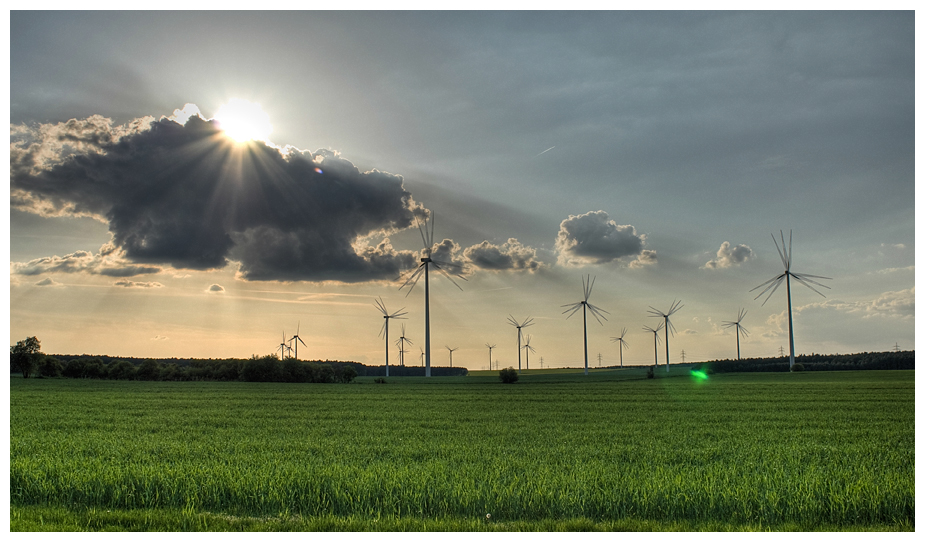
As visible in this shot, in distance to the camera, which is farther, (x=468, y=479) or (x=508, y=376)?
(x=508, y=376)

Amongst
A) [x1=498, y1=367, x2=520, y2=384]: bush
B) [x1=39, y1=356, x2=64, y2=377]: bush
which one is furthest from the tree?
[x1=498, y1=367, x2=520, y2=384]: bush

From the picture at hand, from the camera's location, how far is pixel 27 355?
13188cm

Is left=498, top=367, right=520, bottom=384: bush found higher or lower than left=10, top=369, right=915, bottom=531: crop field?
lower

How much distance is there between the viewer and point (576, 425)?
3203cm

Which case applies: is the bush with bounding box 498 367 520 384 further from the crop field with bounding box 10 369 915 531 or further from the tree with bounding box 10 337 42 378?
the tree with bounding box 10 337 42 378

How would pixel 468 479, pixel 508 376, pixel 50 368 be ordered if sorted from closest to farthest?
pixel 468 479, pixel 508 376, pixel 50 368

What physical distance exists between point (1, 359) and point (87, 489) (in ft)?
17.4

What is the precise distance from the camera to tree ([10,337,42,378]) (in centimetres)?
13150

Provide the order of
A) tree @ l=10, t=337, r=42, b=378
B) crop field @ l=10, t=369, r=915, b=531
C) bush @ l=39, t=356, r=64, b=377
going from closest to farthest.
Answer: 1. crop field @ l=10, t=369, r=915, b=531
2. tree @ l=10, t=337, r=42, b=378
3. bush @ l=39, t=356, r=64, b=377

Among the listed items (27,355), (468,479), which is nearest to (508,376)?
(468,479)

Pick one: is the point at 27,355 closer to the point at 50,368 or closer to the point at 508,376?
Result: the point at 50,368

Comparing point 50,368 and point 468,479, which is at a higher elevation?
point 468,479
